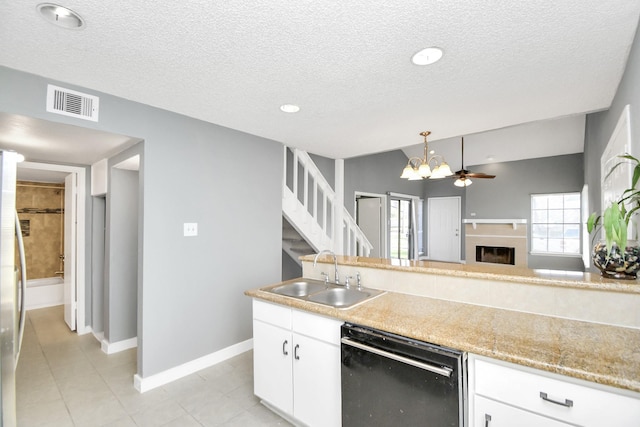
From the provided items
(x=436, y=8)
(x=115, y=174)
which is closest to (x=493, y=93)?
(x=436, y=8)

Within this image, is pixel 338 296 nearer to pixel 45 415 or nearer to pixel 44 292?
pixel 45 415

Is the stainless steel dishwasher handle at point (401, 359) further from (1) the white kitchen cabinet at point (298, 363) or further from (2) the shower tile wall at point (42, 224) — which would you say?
(2) the shower tile wall at point (42, 224)

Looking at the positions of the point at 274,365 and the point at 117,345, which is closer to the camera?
the point at 274,365

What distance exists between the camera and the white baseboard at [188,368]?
2560 mm

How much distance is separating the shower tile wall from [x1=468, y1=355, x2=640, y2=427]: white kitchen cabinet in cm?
615

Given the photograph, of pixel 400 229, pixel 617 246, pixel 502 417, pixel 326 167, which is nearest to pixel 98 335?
pixel 326 167

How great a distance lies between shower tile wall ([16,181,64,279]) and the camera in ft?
16.1

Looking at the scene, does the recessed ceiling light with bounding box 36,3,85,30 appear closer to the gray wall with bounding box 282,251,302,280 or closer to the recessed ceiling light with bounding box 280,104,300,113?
the recessed ceiling light with bounding box 280,104,300,113

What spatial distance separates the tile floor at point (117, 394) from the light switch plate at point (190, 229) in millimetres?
1307

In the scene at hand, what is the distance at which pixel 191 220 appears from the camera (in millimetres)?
2859

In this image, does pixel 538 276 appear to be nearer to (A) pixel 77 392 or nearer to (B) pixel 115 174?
(A) pixel 77 392

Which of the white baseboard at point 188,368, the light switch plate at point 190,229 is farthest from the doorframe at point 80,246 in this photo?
the light switch plate at point 190,229

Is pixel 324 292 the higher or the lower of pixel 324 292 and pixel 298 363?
the higher

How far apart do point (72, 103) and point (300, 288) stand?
7.09ft
